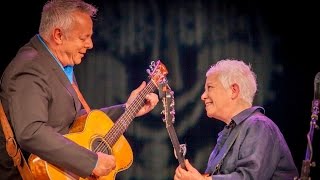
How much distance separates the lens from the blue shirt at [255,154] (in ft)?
9.84

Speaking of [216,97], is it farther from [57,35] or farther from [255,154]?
[57,35]

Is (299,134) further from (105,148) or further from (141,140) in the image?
(105,148)

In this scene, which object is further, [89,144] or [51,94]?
[89,144]

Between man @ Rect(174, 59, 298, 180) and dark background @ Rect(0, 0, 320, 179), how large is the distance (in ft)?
5.34

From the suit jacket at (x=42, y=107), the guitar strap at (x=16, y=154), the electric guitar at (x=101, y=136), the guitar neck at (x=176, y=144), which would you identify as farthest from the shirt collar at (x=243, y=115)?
the guitar strap at (x=16, y=154)

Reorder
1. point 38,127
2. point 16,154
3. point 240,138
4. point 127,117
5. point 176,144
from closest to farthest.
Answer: point 38,127 → point 16,154 → point 240,138 → point 176,144 → point 127,117

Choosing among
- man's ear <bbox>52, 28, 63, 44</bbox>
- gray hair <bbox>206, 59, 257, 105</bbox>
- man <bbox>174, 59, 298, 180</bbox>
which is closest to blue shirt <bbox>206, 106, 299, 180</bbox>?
man <bbox>174, 59, 298, 180</bbox>

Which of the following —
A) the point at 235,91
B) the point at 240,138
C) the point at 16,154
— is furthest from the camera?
the point at 235,91

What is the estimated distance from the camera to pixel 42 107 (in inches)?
113

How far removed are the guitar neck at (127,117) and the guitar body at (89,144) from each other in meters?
0.04

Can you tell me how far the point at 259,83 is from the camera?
4996 millimetres

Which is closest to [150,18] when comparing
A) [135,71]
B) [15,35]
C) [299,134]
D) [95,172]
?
[135,71]

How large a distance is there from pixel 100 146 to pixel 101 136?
74 mm

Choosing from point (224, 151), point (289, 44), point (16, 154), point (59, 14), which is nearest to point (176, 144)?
point (224, 151)
